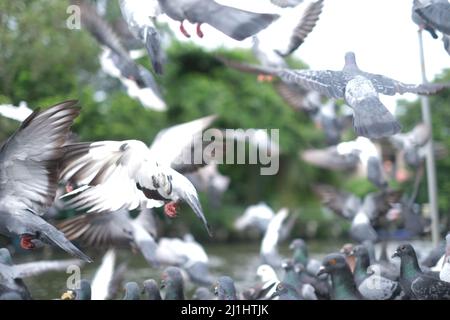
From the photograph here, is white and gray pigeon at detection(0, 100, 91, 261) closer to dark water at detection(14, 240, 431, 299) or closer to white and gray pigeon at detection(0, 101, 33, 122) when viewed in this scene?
white and gray pigeon at detection(0, 101, 33, 122)

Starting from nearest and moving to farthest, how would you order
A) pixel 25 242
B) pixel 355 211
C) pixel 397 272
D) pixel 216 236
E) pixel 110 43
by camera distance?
pixel 25 242 < pixel 397 272 < pixel 110 43 < pixel 355 211 < pixel 216 236

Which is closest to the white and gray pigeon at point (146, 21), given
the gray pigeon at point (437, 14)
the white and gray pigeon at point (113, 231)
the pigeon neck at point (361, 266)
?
the white and gray pigeon at point (113, 231)

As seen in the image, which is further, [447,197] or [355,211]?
[447,197]

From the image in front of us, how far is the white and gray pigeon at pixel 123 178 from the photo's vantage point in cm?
483

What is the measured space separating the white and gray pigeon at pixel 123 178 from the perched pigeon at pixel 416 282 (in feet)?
4.92

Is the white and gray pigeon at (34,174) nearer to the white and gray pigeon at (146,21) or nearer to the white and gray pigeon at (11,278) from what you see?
the white and gray pigeon at (11,278)

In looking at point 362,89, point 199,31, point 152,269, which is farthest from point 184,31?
point 152,269

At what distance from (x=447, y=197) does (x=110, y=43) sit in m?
5.63

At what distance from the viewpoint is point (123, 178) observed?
5023mm

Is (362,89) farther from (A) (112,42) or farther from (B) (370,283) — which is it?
(A) (112,42)

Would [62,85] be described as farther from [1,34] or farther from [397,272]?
[397,272]
